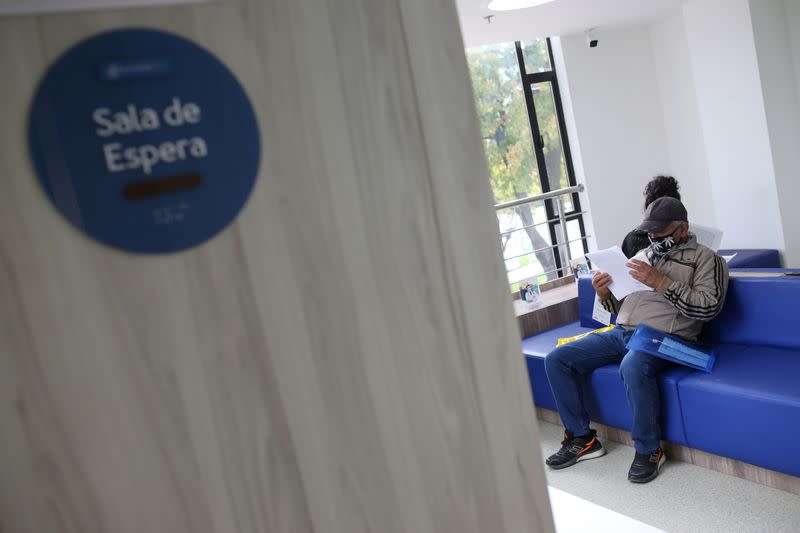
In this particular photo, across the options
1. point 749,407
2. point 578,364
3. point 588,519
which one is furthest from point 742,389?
point 588,519

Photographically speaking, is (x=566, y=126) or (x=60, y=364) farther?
(x=566, y=126)

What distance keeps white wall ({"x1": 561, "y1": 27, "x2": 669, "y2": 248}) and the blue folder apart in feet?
10.4

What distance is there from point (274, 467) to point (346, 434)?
0.08m

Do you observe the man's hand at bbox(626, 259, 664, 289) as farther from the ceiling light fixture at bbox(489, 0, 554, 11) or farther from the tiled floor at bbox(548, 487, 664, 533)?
the ceiling light fixture at bbox(489, 0, 554, 11)

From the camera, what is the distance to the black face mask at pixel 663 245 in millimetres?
3080

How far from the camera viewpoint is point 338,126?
0.68m

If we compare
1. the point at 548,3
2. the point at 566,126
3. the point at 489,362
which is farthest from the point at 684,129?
the point at 489,362

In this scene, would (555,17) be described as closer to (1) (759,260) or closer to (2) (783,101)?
(2) (783,101)

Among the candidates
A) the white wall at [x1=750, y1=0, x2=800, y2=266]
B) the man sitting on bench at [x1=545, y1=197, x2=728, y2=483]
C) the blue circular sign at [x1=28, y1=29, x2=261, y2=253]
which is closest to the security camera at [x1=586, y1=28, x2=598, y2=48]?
the white wall at [x1=750, y1=0, x2=800, y2=266]

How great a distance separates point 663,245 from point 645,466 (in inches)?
40.2

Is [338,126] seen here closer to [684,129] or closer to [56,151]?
[56,151]

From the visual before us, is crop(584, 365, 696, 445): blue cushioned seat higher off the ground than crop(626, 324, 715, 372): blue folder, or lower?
lower

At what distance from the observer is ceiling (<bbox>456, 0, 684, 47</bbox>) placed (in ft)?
14.8

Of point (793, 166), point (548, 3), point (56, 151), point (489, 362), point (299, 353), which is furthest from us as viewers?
→ point (793, 166)
